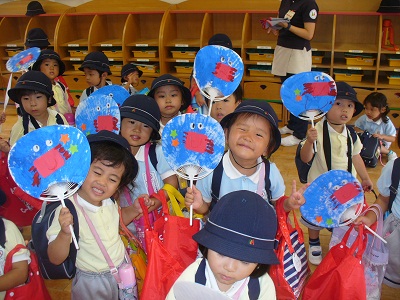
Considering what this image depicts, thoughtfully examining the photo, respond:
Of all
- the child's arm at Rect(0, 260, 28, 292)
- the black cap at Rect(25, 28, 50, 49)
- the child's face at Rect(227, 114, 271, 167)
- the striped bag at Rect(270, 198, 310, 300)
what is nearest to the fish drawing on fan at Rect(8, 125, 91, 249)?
the child's arm at Rect(0, 260, 28, 292)

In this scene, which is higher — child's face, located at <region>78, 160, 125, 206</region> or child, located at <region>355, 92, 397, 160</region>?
child's face, located at <region>78, 160, 125, 206</region>

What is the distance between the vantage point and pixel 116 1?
17.3ft

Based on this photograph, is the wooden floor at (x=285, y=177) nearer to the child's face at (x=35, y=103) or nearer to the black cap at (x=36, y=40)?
the child's face at (x=35, y=103)

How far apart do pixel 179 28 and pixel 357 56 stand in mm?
2315

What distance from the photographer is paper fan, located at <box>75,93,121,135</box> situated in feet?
6.26

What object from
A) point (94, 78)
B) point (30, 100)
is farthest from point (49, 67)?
point (30, 100)

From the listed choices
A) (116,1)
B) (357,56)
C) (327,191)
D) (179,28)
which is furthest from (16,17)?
(327,191)

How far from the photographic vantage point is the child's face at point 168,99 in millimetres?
2416

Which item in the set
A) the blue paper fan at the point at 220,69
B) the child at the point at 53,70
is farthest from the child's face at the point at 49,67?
the blue paper fan at the point at 220,69

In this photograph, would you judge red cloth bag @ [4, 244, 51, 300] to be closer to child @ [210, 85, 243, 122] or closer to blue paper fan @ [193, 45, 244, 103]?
blue paper fan @ [193, 45, 244, 103]

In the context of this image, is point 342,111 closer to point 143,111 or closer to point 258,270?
point 143,111

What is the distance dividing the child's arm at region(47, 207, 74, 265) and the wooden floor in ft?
Result: 3.03

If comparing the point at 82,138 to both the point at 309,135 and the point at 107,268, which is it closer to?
the point at 107,268

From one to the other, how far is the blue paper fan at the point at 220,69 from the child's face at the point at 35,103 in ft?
3.64
